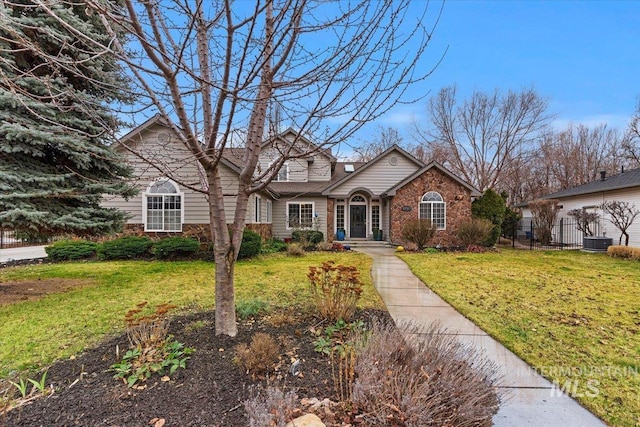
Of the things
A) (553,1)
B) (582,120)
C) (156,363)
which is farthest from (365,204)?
(582,120)

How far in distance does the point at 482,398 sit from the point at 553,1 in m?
6.58

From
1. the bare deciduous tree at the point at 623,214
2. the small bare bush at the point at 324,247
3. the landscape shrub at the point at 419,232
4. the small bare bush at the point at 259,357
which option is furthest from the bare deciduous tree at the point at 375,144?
the bare deciduous tree at the point at 623,214

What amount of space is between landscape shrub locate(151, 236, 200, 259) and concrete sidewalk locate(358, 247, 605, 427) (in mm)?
7691

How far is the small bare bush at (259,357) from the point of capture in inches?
114

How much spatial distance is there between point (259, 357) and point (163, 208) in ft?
40.0

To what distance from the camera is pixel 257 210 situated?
50.1ft

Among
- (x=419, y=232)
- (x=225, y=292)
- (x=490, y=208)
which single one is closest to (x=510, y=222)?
(x=490, y=208)

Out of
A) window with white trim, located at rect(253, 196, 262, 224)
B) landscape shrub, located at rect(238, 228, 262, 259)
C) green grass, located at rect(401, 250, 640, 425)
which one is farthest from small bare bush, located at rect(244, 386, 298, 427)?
window with white trim, located at rect(253, 196, 262, 224)

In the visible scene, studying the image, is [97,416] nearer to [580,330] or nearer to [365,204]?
[580,330]

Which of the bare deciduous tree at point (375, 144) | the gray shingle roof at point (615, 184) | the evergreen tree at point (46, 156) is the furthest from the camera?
the gray shingle roof at point (615, 184)

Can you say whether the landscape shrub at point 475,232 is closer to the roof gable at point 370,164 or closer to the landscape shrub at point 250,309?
the roof gable at point 370,164

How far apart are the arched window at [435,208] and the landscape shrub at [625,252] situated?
667 centimetres

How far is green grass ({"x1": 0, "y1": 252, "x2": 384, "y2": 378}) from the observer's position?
4125 millimetres

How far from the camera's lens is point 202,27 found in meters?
2.78
